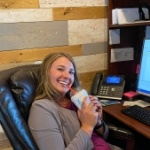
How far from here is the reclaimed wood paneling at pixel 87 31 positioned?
1905 millimetres

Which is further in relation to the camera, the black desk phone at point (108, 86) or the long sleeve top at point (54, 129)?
the black desk phone at point (108, 86)

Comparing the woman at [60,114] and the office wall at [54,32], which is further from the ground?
the office wall at [54,32]

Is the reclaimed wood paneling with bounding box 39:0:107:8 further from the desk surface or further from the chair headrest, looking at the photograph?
the desk surface

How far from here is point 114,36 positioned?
6.74 feet

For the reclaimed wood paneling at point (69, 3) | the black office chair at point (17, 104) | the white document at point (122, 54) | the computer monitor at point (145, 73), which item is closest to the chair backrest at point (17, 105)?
the black office chair at point (17, 104)

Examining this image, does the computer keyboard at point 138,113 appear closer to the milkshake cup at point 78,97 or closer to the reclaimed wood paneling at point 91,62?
the milkshake cup at point 78,97

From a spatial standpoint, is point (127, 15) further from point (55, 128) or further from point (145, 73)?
point (55, 128)

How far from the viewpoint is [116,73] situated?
2154 mm

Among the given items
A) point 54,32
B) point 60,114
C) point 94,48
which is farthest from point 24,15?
point 60,114

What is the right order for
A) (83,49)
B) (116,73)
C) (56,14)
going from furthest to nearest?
1. (116,73)
2. (83,49)
3. (56,14)

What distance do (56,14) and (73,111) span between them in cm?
79

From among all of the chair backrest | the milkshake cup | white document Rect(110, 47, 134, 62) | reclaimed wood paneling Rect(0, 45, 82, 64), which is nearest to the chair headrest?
the chair backrest

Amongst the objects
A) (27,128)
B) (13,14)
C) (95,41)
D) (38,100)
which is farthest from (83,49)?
(27,128)

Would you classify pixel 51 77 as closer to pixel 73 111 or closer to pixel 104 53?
pixel 73 111
